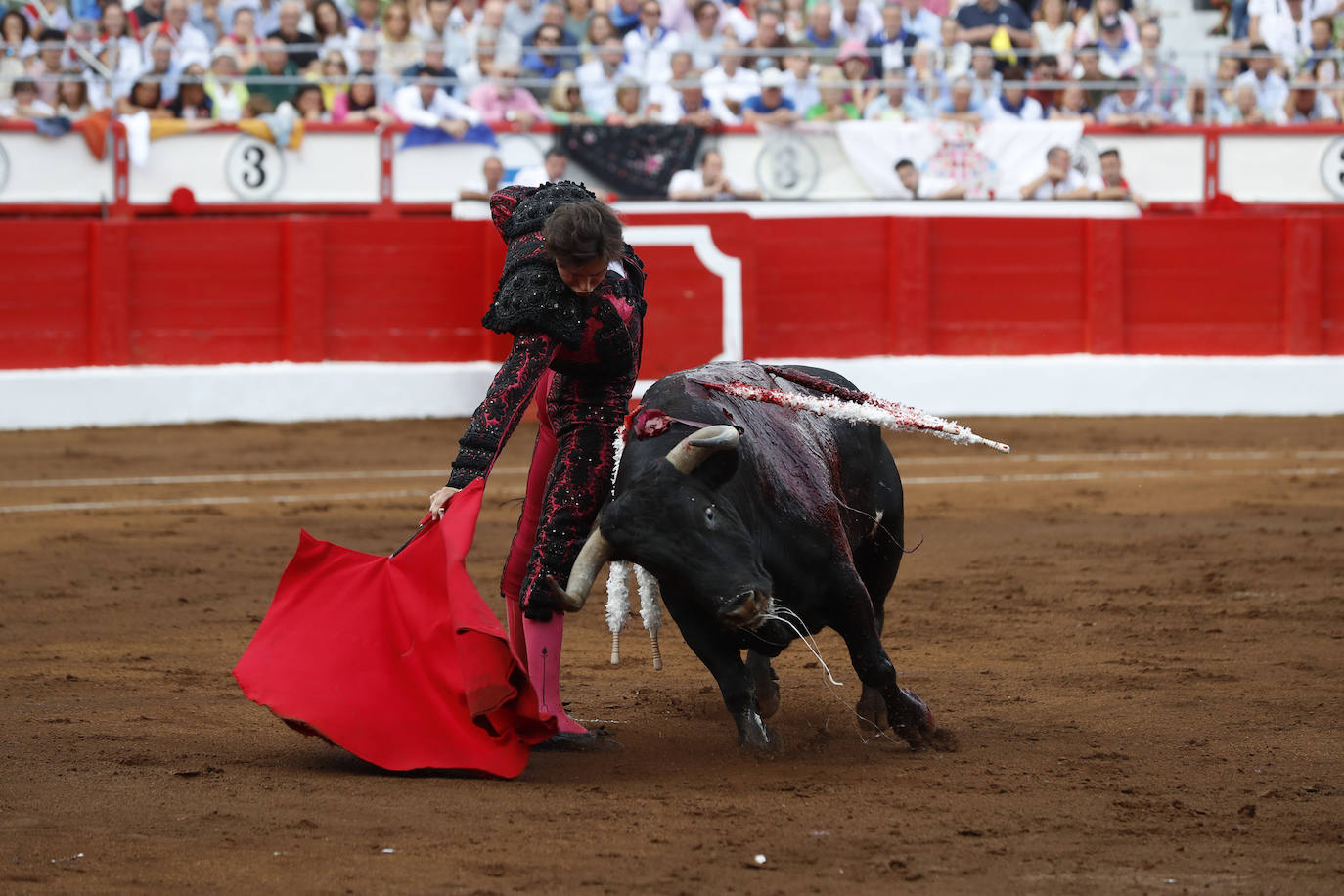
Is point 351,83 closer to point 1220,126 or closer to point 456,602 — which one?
point 1220,126

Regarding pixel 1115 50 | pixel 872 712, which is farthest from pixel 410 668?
pixel 1115 50

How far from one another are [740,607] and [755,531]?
0.97ft

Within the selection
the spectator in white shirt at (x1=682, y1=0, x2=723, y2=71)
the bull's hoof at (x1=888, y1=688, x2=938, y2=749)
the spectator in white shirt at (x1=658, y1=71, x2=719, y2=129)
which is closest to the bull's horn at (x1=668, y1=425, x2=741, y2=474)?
the bull's hoof at (x1=888, y1=688, x2=938, y2=749)

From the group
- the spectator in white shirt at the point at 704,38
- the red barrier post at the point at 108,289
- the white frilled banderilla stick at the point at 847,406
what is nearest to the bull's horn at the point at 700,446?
the white frilled banderilla stick at the point at 847,406

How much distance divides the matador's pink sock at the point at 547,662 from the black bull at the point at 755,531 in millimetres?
337

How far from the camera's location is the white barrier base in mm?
10359

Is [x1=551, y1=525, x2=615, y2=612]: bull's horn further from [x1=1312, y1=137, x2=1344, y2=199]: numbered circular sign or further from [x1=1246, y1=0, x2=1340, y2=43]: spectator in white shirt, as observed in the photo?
[x1=1246, y1=0, x2=1340, y2=43]: spectator in white shirt

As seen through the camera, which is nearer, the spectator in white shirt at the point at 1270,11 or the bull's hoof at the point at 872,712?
the bull's hoof at the point at 872,712

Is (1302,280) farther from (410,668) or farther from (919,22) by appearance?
(410,668)

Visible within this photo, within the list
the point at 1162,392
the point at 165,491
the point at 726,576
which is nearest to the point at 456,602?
the point at 726,576

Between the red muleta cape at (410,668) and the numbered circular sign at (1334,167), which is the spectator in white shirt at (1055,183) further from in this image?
the red muleta cape at (410,668)

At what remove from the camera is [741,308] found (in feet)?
35.8

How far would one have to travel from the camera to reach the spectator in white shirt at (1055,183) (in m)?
11.9

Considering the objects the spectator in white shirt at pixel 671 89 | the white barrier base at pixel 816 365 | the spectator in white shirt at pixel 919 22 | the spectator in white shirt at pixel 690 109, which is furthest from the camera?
the spectator in white shirt at pixel 919 22
